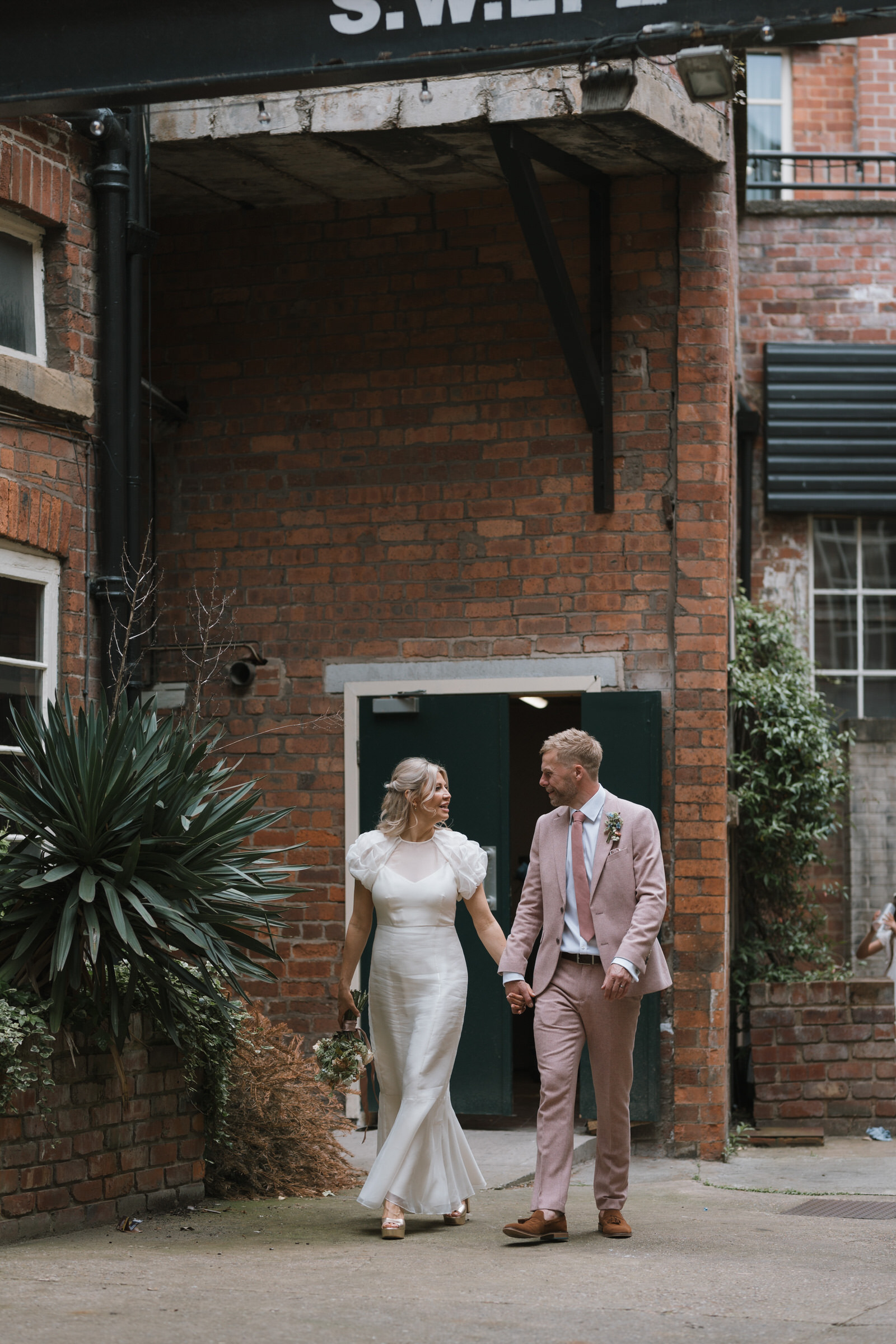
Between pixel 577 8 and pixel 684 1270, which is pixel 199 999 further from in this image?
pixel 577 8

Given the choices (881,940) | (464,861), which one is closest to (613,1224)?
(464,861)

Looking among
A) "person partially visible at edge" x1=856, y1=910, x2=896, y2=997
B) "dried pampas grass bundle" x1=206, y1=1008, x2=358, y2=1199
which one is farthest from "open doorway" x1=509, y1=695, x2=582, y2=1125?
"dried pampas grass bundle" x1=206, y1=1008, x2=358, y2=1199

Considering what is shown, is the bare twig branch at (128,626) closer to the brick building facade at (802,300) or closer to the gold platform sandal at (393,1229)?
the gold platform sandal at (393,1229)

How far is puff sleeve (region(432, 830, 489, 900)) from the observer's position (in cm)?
625

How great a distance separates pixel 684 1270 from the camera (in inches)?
212

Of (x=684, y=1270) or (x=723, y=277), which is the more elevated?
(x=723, y=277)

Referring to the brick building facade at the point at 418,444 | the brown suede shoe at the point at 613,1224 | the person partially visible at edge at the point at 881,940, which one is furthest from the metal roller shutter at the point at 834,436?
the brown suede shoe at the point at 613,1224

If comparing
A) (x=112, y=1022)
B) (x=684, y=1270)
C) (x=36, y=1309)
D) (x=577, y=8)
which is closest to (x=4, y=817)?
(x=112, y=1022)

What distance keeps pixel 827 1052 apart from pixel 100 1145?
16.1 feet

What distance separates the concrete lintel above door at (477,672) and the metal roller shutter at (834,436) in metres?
4.59

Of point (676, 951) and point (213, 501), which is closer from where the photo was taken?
point (676, 951)

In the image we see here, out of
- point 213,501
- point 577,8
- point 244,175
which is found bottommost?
point 213,501

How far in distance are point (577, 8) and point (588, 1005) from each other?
3431 millimetres

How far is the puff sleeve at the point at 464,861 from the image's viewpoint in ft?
20.5
